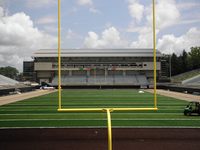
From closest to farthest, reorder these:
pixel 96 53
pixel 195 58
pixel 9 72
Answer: pixel 96 53
pixel 195 58
pixel 9 72

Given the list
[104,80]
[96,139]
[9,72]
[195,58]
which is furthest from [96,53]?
[9,72]

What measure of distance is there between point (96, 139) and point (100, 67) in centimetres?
5593

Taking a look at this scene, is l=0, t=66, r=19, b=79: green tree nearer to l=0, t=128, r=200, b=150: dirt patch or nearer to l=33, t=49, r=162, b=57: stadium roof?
l=33, t=49, r=162, b=57: stadium roof

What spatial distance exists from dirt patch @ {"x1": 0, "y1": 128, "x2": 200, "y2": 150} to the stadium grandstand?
50.5 meters

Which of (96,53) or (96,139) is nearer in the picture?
(96,139)

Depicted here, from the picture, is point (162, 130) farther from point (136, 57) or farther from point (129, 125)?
point (136, 57)

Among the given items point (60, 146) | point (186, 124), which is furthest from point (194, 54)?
point (60, 146)

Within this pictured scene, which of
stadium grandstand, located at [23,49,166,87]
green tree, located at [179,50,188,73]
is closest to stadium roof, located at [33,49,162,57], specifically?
stadium grandstand, located at [23,49,166,87]

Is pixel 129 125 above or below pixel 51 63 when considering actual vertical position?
below

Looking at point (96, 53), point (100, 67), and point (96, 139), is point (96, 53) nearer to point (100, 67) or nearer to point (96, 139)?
point (100, 67)

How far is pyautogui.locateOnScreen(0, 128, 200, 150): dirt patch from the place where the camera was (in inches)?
364

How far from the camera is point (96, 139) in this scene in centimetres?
1025

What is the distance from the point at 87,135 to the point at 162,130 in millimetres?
2844

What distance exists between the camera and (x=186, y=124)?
13.5 m
